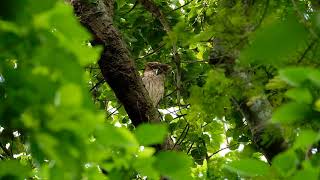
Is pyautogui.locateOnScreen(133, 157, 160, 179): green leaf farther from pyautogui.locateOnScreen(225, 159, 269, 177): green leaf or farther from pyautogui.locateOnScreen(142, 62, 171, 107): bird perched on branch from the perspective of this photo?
pyautogui.locateOnScreen(142, 62, 171, 107): bird perched on branch

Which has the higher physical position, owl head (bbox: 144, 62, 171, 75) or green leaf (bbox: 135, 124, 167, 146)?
owl head (bbox: 144, 62, 171, 75)

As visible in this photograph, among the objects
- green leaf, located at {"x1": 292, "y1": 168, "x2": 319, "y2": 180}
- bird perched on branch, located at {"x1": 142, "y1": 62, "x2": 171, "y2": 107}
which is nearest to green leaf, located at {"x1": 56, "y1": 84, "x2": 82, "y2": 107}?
green leaf, located at {"x1": 292, "y1": 168, "x2": 319, "y2": 180}

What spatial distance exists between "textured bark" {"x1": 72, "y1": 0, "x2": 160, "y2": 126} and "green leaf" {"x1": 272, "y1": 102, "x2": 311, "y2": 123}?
190 cm

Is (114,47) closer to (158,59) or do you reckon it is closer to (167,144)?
(167,144)

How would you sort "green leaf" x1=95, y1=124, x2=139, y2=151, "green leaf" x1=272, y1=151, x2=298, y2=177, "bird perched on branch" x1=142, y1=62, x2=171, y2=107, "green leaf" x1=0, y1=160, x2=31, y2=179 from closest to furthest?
"green leaf" x1=95, y1=124, x2=139, y2=151, "green leaf" x1=0, y1=160, x2=31, y2=179, "green leaf" x1=272, y1=151, x2=298, y2=177, "bird perched on branch" x1=142, y1=62, x2=171, y2=107

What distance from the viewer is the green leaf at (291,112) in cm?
111

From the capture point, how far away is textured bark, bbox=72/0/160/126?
2977mm

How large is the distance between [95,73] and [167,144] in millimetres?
1642

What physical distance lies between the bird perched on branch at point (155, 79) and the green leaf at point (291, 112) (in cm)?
306

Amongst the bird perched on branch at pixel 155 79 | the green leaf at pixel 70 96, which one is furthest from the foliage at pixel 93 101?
the bird perched on branch at pixel 155 79

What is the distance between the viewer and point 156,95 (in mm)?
4246

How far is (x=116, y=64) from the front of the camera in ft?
9.78

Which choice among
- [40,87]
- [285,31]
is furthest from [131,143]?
[285,31]

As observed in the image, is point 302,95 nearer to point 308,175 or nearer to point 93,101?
point 308,175
